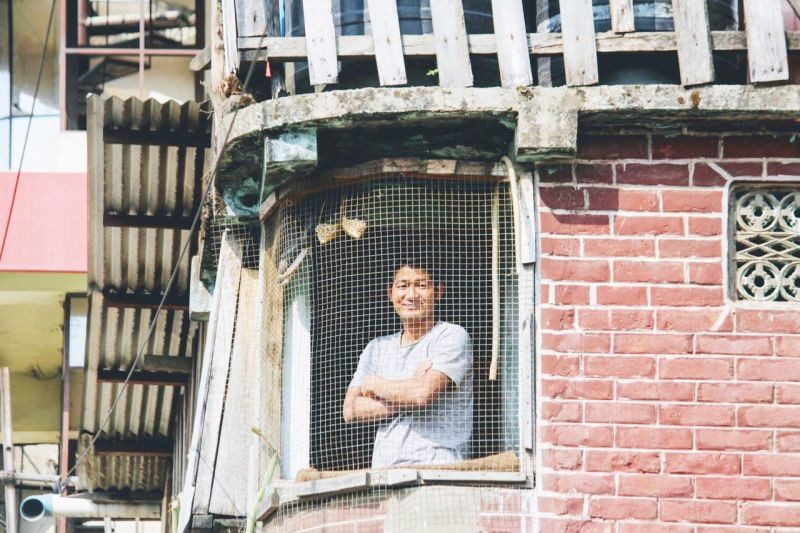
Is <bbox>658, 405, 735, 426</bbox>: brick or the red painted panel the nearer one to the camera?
<bbox>658, 405, 735, 426</bbox>: brick

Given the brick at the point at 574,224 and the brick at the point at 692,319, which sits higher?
the brick at the point at 574,224

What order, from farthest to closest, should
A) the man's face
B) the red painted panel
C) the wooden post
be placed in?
the red painted panel, the wooden post, the man's face

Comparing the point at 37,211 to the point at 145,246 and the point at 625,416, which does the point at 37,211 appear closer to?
the point at 145,246

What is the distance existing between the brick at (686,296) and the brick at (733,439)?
2.08 feet

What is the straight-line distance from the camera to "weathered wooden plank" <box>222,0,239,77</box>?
985cm

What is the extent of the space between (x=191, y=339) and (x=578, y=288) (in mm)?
4982

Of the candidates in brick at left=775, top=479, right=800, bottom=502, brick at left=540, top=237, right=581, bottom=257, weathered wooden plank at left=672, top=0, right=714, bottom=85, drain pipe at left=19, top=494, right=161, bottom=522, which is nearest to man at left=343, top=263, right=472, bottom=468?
brick at left=540, top=237, right=581, bottom=257

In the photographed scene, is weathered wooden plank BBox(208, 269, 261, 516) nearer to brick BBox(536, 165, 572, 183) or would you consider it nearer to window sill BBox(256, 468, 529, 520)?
window sill BBox(256, 468, 529, 520)

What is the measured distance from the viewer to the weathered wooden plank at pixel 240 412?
10523mm

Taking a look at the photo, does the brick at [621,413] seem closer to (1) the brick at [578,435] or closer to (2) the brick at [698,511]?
(1) the brick at [578,435]

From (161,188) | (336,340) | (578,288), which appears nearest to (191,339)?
(161,188)

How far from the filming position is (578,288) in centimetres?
938

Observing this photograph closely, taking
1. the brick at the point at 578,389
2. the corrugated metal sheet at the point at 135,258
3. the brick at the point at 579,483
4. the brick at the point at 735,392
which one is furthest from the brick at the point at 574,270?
the corrugated metal sheet at the point at 135,258

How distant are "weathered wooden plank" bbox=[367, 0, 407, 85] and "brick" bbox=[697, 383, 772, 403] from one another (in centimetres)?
211
